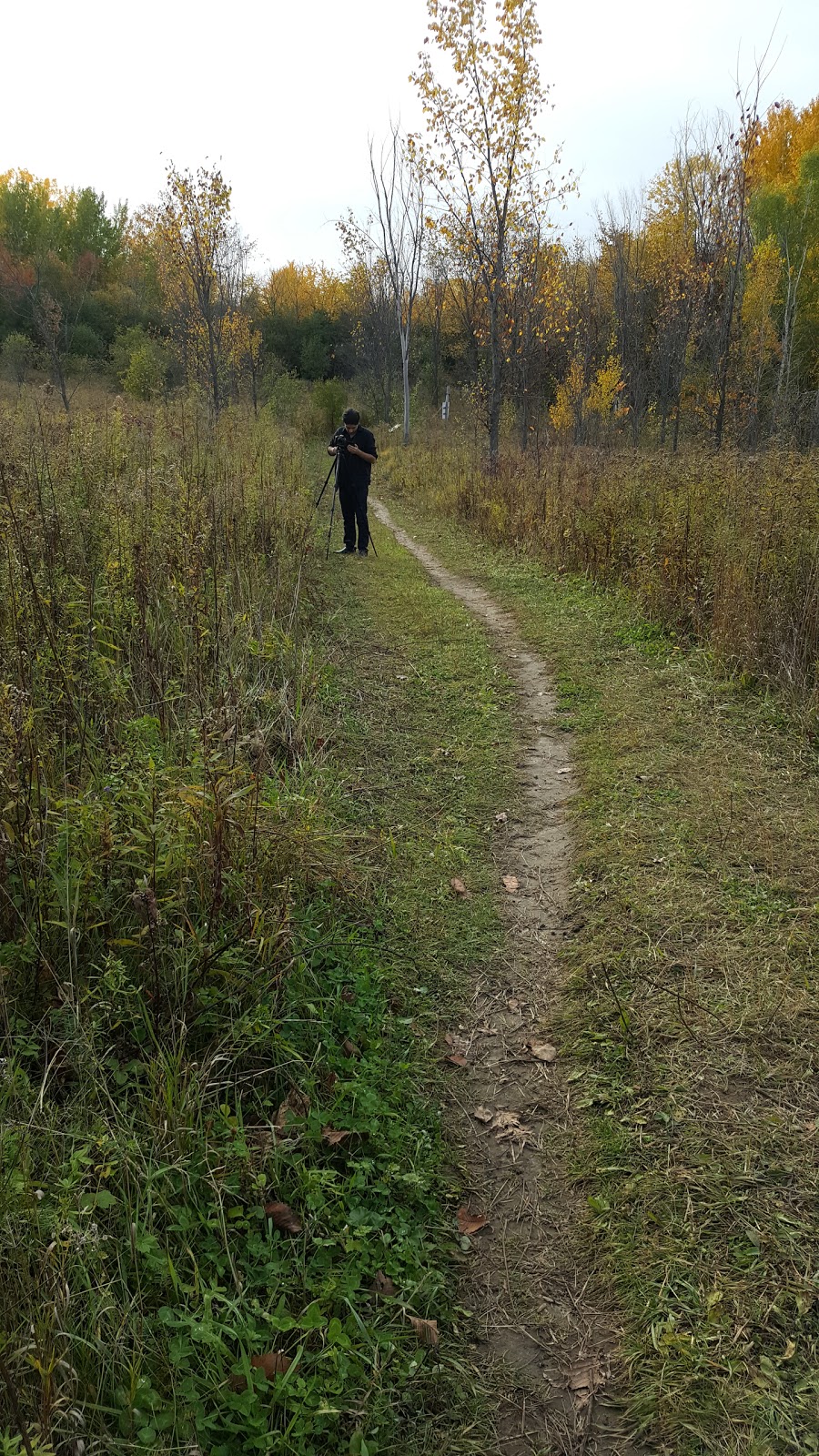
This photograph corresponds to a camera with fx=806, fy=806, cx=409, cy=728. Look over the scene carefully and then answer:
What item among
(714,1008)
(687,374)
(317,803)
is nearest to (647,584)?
(317,803)

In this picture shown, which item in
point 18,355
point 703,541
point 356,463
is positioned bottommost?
point 703,541

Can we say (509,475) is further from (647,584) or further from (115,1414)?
(115,1414)

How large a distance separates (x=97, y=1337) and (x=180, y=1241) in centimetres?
34

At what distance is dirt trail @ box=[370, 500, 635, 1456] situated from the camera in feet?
6.71

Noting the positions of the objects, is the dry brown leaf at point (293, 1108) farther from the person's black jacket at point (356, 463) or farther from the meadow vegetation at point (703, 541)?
the person's black jacket at point (356, 463)

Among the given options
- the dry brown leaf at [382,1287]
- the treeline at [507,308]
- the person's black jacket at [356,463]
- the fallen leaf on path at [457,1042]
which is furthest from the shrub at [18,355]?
the dry brown leaf at [382,1287]

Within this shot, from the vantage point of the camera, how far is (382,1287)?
2.22 metres

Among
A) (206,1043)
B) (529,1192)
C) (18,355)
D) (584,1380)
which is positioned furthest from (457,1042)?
→ (18,355)

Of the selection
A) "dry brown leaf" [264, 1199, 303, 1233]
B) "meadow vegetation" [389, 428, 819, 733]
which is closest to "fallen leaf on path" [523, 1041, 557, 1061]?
"dry brown leaf" [264, 1199, 303, 1233]

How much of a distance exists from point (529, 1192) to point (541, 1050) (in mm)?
620

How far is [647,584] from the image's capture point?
812 cm

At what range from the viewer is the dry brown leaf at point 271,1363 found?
1923 millimetres

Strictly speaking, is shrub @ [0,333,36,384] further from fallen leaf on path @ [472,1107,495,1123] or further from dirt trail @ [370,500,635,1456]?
fallen leaf on path @ [472,1107,495,1123]

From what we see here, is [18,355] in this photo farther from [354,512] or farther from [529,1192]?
[529,1192]
